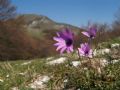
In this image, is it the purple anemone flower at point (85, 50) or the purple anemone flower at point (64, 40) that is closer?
the purple anemone flower at point (64, 40)

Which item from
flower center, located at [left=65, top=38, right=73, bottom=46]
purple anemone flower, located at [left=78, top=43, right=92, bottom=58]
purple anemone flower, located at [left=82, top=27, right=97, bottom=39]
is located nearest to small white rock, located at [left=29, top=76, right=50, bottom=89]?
purple anemone flower, located at [left=78, top=43, right=92, bottom=58]

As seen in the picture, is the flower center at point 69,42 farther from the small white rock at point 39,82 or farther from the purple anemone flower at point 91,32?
the small white rock at point 39,82

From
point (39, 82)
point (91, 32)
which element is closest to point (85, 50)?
point (91, 32)

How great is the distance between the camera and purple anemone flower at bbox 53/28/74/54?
3668mm

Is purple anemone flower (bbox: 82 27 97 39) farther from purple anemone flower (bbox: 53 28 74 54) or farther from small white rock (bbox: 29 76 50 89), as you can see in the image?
small white rock (bbox: 29 76 50 89)

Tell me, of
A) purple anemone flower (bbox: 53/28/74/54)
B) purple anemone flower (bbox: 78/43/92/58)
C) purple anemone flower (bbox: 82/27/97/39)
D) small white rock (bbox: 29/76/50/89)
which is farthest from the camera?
small white rock (bbox: 29/76/50/89)

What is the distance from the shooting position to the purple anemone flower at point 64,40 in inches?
144

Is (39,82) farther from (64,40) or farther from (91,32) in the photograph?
(64,40)

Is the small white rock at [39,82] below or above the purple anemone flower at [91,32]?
below

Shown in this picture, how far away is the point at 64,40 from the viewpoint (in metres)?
3.72

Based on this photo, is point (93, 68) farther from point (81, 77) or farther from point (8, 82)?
point (8, 82)

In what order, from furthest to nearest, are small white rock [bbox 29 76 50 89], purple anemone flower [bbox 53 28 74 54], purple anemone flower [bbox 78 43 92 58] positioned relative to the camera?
small white rock [bbox 29 76 50 89] < purple anemone flower [bbox 78 43 92 58] < purple anemone flower [bbox 53 28 74 54]

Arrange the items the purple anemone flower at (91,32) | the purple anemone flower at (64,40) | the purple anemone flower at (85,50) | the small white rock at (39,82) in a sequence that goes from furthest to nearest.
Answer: the small white rock at (39,82)
the purple anemone flower at (85,50)
the purple anemone flower at (91,32)
the purple anemone flower at (64,40)

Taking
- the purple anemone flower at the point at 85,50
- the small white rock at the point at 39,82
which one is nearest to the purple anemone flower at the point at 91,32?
the purple anemone flower at the point at 85,50
